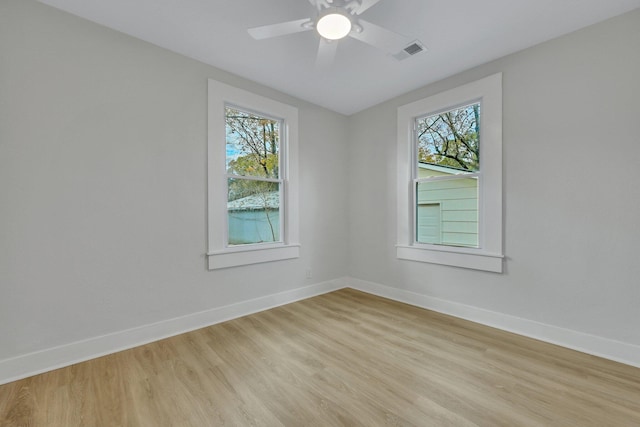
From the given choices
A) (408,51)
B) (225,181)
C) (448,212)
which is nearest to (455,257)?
(448,212)

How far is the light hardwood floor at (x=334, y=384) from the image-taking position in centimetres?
151

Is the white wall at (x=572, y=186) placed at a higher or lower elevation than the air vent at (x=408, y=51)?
lower

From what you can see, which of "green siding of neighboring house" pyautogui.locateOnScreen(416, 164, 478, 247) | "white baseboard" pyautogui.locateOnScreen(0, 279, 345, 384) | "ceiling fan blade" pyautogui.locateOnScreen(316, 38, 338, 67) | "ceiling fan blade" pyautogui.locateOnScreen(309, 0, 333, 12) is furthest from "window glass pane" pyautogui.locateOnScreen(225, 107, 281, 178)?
"green siding of neighboring house" pyautogui.locateOnScreen(416, 164, 478, 247)

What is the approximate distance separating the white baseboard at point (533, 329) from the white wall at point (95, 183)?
2.12m

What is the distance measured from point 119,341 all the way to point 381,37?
10.1ft

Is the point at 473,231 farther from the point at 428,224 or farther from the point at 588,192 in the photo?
the point at 588,192

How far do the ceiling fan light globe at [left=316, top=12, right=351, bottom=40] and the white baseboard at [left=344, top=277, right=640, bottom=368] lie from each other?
2816 mm

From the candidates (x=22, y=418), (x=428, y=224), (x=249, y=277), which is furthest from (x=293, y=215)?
(x=22, y=418)

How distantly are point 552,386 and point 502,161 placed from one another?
188 centimetres

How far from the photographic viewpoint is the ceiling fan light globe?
5.51 ft

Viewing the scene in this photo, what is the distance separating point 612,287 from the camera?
6.94 feet

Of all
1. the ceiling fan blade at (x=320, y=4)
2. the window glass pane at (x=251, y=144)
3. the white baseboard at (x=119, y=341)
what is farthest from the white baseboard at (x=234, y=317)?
the ceiling fan blade at (x=320, y=4)

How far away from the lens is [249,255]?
3.03m

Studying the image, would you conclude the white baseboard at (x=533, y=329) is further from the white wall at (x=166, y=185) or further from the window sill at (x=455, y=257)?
the window sill at (x=455, y=257)
